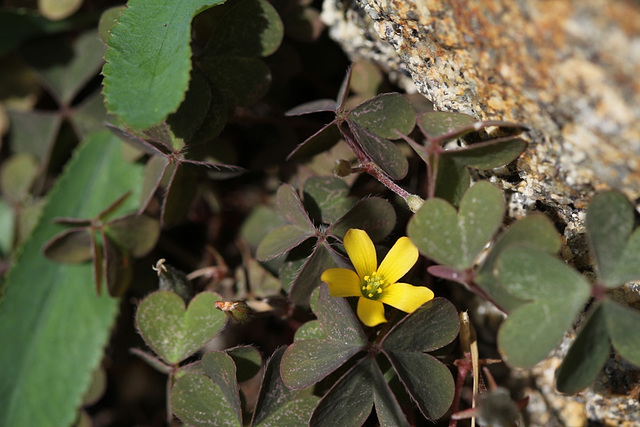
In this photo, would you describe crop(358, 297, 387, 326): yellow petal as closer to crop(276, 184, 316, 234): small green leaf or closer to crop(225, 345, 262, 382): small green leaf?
crop(276, 184, 316, 234): small green leaf

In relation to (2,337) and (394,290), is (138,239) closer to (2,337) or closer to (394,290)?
(2,337)

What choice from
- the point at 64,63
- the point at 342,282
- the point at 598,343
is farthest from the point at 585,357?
the point at 64,63

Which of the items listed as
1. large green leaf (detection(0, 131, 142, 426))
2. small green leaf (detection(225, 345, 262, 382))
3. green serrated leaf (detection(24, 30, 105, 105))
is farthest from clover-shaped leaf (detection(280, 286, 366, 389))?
green serrated leaf (detection(24, 30, 105, 105))

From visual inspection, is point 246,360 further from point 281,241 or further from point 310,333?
point 281,241

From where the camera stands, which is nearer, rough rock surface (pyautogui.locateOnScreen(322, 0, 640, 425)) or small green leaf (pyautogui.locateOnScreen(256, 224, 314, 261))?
rough rock surface (pyautogui.locateOnScreen(322, 0, 640, 425))

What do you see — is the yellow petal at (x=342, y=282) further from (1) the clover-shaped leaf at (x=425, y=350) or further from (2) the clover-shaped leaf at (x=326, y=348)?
(1) the clover-shaped leaf at (x=425, y=350)

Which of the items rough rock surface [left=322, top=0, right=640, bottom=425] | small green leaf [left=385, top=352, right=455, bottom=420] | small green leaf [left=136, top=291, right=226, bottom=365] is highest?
rough rock surface [left=322, top=0, right=640, bottom=425]

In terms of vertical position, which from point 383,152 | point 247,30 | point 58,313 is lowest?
point 58,313
